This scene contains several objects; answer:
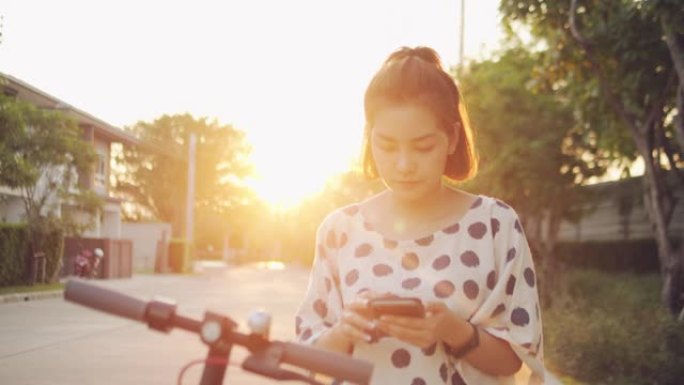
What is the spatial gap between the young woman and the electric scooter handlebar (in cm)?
63

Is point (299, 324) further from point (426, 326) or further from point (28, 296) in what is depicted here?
point (28, 296)

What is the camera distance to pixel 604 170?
21.4 meters

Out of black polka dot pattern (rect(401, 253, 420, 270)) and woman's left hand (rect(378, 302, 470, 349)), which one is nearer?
woman's left hand (rect(378, 302, 470, 349))

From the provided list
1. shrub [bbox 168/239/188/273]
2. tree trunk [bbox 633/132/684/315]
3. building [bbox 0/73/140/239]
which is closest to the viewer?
tree trunk [bbox 633/132/684/315]

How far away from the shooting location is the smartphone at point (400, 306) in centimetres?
189

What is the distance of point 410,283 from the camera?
2.43 meters

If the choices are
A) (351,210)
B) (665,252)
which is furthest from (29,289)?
(351,210)

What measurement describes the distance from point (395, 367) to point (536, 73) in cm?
1165

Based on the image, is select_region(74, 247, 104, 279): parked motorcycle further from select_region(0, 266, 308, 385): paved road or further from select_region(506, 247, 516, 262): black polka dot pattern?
select_region(506, 247, 516, 262): black polka dot pattern

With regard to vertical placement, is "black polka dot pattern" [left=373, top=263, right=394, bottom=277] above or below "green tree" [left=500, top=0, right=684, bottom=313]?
below

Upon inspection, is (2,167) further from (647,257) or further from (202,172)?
(202,172)

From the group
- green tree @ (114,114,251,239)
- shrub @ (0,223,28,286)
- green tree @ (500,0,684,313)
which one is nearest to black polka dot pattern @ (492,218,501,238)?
green tree @ (500,0,684,313)

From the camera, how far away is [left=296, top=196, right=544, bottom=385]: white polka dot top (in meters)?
2.37

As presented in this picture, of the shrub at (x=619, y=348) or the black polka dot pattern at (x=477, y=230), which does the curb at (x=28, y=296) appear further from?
the black polka dot pattern at (x=477, y=230)
